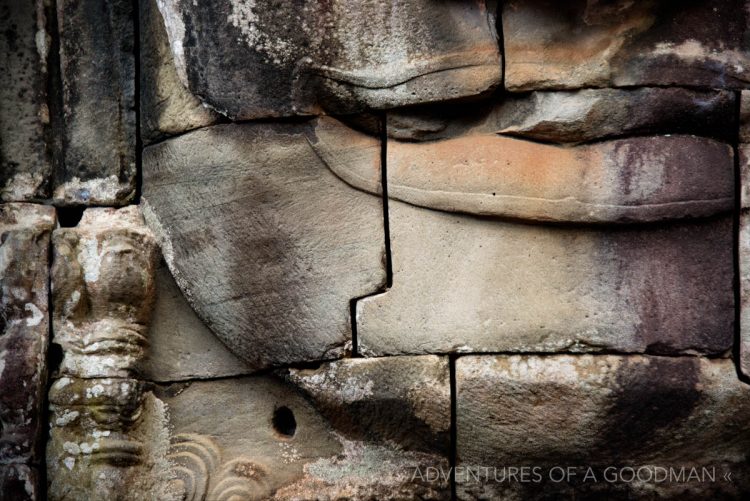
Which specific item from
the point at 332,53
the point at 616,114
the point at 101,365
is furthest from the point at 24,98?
the point at 616,114

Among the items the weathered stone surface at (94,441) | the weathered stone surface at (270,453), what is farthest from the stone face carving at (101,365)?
the weathered stone surface at (270,453)

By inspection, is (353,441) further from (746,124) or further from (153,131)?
(746,124)

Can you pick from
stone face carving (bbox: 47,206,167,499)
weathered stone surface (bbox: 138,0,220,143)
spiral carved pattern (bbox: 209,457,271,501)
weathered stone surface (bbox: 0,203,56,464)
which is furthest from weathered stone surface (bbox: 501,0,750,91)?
weathered stone surface (bbox: 0,203,56,464)

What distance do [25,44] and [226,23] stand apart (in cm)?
77

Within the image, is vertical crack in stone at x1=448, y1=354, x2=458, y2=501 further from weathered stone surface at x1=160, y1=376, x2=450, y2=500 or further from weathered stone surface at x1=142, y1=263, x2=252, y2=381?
weathered stone surface at x1=142, y1=263, x2=252, y2=381

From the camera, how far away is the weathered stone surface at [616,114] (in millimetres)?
2773

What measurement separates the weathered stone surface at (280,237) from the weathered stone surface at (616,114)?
0.45m

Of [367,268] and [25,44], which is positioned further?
[25,44]

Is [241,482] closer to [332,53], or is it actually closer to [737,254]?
[332,53]

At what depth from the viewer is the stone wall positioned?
279 centimetres

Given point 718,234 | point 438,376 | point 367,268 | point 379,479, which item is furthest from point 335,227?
point 718,234

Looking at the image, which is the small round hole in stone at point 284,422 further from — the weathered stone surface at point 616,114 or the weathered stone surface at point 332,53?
the weathered stone surface at point 616,114

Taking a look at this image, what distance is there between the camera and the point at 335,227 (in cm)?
297

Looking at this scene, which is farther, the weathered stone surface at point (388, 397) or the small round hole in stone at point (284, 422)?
the small round hole in stone at point (284, 422)
